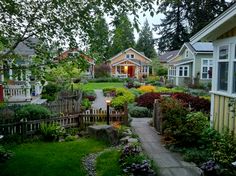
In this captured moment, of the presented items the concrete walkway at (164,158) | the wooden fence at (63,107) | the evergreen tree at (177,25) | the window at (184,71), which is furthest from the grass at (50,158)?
the evergreen tree at (177,25)

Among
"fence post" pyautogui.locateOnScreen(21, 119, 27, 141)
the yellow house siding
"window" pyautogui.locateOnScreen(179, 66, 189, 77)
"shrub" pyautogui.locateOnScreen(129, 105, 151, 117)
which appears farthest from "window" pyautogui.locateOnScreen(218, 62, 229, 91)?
"window" pyautogui.locateOnScreen(179, 66, 189, 77)

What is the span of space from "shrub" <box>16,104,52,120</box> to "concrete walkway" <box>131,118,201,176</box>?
3.64 metres

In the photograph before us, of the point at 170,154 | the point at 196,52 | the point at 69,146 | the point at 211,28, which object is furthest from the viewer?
the point at 196,52

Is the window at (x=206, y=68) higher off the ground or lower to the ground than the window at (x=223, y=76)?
higher

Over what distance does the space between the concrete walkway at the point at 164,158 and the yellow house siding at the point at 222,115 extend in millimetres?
1697

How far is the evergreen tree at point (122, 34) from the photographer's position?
487 cm

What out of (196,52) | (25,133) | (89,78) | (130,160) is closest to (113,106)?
(25,133)

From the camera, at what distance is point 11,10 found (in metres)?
5.34

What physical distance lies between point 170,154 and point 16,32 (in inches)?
201

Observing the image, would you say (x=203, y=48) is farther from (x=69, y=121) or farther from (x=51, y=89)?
(x=69, y=121)

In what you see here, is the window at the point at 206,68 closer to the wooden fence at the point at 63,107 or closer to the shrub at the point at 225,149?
the wooden fence at the point at 63,107

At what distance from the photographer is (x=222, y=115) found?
8.64 m

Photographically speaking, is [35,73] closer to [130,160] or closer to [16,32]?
[16,32]

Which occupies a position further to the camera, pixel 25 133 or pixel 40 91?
pixel 40 91
